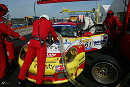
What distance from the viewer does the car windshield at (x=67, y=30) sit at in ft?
13.0

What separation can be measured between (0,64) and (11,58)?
822mm

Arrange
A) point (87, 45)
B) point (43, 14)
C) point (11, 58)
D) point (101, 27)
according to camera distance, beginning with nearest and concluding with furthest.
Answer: point (43, 14)
point (11, 58)
point (87, 45)
point (101, 27)

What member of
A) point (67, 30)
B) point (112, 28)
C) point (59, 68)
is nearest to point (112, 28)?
point (112, 28)

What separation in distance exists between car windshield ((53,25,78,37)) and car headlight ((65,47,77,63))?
1.18 meters

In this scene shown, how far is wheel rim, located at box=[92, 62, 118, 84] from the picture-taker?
276 centimetres

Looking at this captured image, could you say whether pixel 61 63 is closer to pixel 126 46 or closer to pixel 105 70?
pixel 105 70

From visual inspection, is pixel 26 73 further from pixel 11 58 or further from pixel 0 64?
pixel 11 58

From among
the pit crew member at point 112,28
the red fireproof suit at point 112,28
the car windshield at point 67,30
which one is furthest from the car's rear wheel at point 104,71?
the red fireproof suit at point 112,28

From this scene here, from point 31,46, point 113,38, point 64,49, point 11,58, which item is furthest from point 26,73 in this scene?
point 113,38

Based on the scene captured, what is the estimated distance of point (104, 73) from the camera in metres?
2.90

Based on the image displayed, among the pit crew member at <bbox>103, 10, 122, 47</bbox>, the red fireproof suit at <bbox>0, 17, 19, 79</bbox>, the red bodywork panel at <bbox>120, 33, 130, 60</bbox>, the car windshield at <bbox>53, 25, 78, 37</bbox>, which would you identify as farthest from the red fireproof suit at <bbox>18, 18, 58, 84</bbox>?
the pit crew member at <bbox>103, 10, 122, 47</bbox>

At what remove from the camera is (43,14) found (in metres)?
2.69

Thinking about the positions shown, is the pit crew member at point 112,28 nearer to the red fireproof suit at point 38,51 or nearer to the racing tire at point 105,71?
the racing tire at point 105,71

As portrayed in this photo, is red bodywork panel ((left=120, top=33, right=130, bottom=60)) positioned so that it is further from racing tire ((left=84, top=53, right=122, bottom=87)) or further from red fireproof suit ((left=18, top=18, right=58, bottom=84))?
red fireproof suit ((left=18, top=18, right=58, bottom=84))
